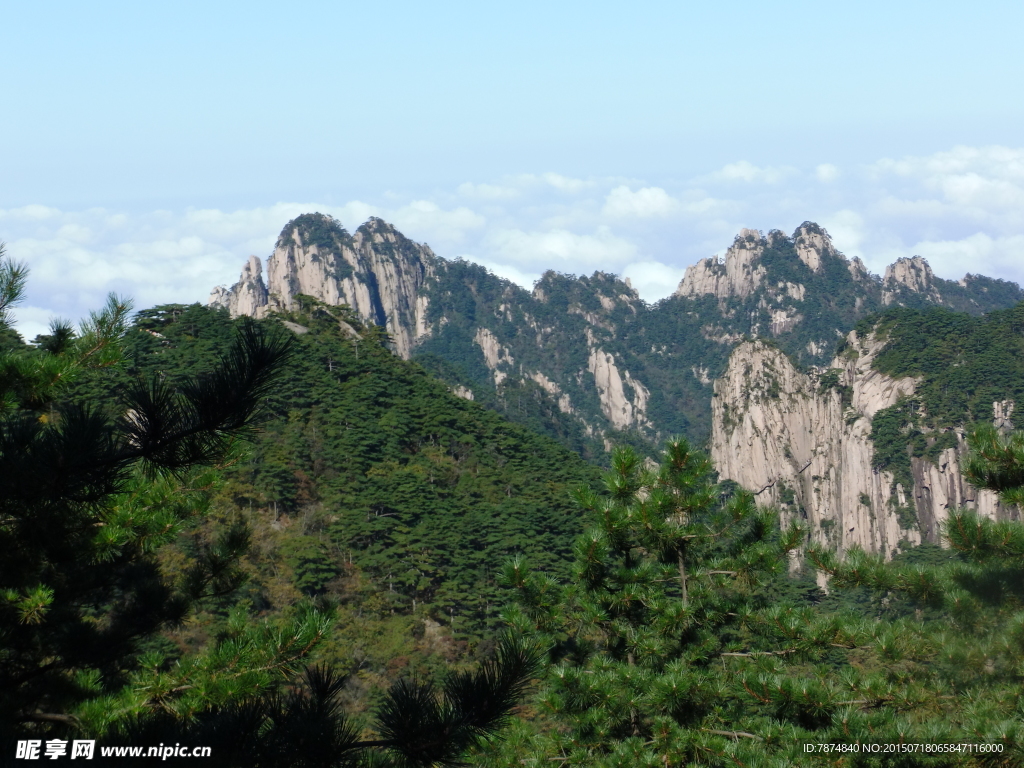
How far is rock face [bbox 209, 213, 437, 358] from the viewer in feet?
340

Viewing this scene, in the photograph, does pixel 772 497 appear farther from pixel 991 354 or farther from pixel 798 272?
pixel 798 272

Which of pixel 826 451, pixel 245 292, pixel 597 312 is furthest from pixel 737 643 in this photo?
pixel 597 312

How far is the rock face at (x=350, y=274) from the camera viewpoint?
10350 centimetres

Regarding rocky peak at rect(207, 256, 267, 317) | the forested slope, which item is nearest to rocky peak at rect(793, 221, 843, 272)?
rocky peak at rect(207, 256, 267, 317)

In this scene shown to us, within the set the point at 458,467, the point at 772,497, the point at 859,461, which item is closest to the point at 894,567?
the point at 458,467

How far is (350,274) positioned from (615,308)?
144 ft

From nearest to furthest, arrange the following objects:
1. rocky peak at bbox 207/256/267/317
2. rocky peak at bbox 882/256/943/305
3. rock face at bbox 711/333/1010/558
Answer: rock face at bbox 711/333/1010/558
rocky peak at bbox 207/256/267/317
rocky peak at bbox 882/256/943/305

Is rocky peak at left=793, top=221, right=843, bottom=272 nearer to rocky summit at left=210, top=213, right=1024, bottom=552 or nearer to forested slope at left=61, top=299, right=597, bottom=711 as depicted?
rocky summit at left=210, top=213, right=1024, bottom=552

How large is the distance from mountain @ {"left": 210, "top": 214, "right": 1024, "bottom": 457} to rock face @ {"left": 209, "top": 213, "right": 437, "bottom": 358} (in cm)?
20

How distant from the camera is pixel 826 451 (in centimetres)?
6575

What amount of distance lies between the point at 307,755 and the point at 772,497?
6727 centimetres

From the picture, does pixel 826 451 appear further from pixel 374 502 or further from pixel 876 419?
pixel 374 502

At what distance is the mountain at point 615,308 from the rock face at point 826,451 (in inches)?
1500

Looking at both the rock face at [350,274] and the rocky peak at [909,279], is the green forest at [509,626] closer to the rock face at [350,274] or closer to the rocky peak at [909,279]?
the rock face at [350,274]
